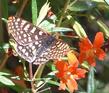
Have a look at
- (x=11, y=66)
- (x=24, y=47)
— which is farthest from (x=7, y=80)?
(x=11, y=66)

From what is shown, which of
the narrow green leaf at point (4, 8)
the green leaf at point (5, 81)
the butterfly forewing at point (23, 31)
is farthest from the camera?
the narrow green leaf at point (4, 8)

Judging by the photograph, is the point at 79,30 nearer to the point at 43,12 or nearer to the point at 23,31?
the point at 43,12

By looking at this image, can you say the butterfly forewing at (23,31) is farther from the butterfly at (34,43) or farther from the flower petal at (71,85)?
the flower petal at (71,85)

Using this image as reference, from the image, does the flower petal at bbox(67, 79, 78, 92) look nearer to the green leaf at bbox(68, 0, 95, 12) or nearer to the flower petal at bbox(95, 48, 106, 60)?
the flower petal at bbox(95, 48, 106, 60)

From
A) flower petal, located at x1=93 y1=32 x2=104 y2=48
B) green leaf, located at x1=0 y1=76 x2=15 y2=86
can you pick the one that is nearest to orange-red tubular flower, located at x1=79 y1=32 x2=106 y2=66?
flower petal, located at x1=93 y1=32 x2=104 y2=48

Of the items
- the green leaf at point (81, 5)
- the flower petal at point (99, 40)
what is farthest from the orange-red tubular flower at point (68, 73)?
the green leaf at point (81, 5)

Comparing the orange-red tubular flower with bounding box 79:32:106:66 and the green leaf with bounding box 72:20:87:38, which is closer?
the orange-red tubular flower with bounding box 79:32:106:66

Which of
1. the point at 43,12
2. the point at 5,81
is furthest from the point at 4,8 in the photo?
the point at 5,81
